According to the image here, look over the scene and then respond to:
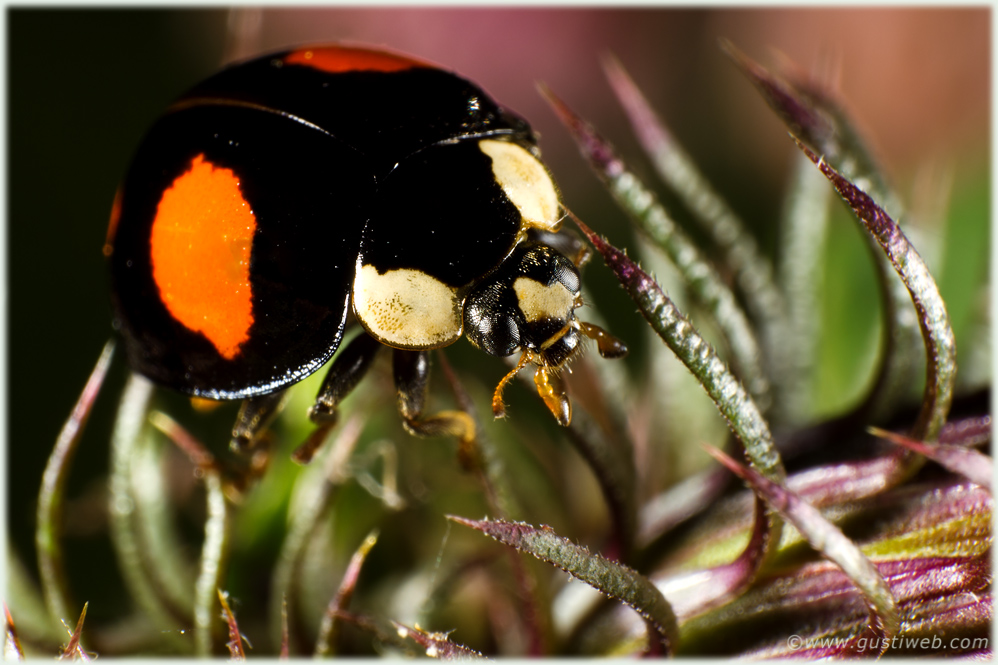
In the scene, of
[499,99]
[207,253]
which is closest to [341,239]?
[207,253]

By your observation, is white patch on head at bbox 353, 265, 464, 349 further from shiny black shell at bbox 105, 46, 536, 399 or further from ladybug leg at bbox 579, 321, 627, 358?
ladybug leg at bbox 579, 321, 627, 358

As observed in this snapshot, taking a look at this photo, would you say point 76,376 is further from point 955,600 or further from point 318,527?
point 955,600

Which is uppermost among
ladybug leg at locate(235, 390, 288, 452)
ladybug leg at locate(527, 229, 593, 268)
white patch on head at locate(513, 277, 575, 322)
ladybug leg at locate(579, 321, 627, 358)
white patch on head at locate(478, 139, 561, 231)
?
white patch on head at locate(478, 139, 561, 231)

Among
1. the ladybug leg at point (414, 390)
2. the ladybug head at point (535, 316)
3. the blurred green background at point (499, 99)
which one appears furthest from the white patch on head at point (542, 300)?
the blurred green background at point (499, 99)

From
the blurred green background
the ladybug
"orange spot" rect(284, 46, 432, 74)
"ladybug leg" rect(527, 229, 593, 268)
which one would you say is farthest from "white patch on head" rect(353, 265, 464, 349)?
the blurred green background

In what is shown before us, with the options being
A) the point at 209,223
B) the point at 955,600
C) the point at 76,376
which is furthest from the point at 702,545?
the point at 76,376

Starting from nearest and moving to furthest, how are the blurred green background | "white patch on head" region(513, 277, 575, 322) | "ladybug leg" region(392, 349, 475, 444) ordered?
"white patch on head" region(513, 277, 575, 322)
"ladybug leg" region(392, 349, 475, 444)
the blurred green background
